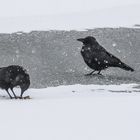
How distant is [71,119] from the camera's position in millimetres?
7590

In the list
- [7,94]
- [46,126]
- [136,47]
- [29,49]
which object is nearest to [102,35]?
[136,47]

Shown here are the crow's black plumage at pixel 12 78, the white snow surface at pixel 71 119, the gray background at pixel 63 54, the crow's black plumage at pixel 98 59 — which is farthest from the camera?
the crow's black plumage at pixel 98 59

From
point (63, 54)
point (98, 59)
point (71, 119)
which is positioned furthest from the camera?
point (63, 54)

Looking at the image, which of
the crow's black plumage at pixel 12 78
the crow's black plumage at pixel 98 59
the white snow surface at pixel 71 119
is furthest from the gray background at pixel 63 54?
the white snow surface at pixel 71 119

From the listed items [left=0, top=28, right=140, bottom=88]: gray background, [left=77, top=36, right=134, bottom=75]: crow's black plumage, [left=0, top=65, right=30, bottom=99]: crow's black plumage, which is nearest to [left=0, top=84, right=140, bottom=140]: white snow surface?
[left=0, top=65, right=30, bottom=99]: crow's black plumage

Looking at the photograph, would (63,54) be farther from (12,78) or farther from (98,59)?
(12,78)

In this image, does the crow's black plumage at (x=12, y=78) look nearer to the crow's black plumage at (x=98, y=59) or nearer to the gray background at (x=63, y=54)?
the gray background at (x=63, y=54)

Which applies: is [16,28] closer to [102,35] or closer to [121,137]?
[102,35]

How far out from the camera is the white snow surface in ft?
22.5

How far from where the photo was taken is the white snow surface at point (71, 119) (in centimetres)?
686

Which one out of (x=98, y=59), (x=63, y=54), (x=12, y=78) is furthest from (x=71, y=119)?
(x=63, y=54)

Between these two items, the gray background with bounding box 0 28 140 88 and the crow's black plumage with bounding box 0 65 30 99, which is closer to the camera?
the crow's black plumage with bounding box 0 65 30 99

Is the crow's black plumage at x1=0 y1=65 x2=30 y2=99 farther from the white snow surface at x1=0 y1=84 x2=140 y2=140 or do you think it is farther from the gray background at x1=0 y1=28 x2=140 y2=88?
the gray background at x1=0 y1=28 x2=140 y2=88

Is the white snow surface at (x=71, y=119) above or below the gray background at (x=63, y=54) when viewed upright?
above
